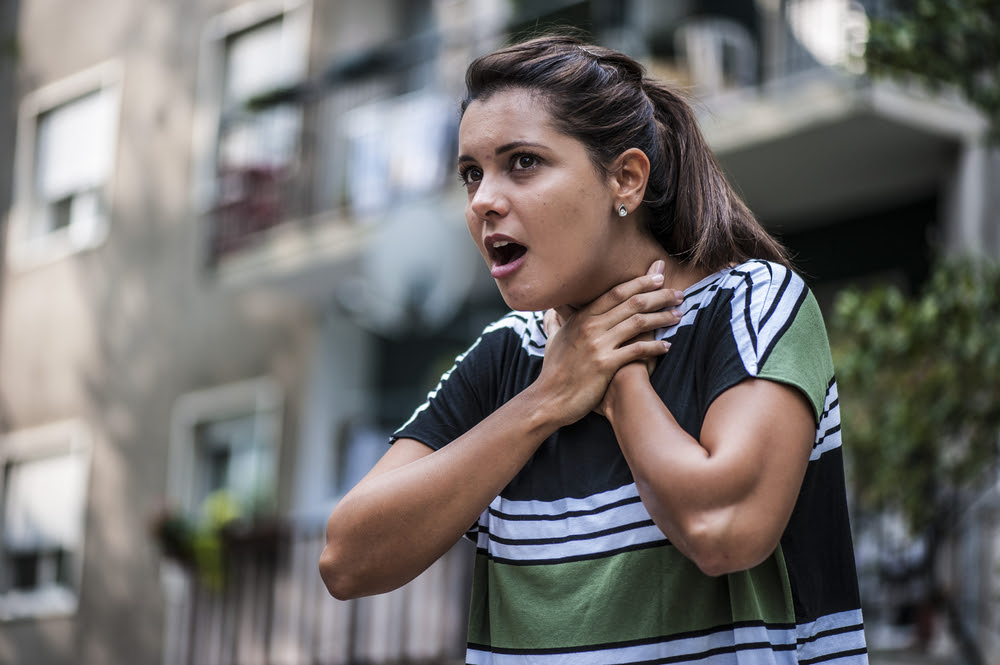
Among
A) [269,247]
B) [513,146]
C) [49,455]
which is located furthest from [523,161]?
[49,455]

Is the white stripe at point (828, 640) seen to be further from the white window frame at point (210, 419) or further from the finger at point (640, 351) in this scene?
the white window frame at point (210, 419)

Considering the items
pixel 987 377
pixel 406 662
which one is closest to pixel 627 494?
pixel 987 377

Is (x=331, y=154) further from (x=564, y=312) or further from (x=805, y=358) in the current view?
(x=805, y=358)

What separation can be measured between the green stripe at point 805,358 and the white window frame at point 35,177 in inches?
529

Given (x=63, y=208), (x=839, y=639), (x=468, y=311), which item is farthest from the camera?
(x=63, y=208)

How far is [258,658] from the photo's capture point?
33.0 feet

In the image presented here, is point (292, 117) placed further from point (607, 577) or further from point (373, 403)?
point (607, 577)

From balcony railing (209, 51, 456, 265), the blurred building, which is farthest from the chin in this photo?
balcony railing (209, 51, 456, 265)

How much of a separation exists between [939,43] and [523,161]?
306 cm

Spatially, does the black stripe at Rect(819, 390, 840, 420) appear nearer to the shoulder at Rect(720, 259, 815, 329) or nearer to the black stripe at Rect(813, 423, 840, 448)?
the black stripe at Rect(813, 423, 840, 448)

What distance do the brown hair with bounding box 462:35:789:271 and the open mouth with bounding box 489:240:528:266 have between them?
17 cm

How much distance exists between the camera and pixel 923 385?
5.79 meters

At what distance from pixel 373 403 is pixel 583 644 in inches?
408

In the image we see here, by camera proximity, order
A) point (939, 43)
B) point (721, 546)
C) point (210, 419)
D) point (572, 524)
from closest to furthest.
→ point (721, 546) → point (572, 524) → point (939, 43) → point (210, 419)
